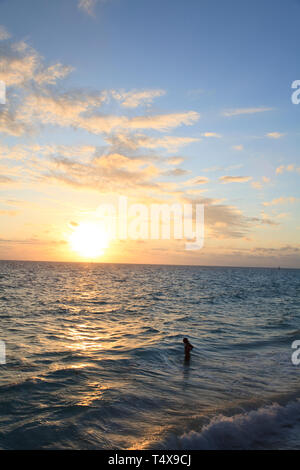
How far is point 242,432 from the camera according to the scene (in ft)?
33.0

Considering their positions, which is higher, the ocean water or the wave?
the wave

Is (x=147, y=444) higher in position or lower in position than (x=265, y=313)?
higher

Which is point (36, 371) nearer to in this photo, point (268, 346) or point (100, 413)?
point (100, 413)

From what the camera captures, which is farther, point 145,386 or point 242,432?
point 145,386

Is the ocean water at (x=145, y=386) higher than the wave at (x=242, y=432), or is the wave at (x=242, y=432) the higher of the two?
the wave at (x=242, y=432)

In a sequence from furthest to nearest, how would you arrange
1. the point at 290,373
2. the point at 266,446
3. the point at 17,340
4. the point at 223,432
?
the point at 17,340, the point at 290,373, the point at 223,432, the point at 266,446

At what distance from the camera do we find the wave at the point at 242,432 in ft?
30.7

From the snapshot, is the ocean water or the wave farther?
the ocean water

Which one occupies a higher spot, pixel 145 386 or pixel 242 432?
pixel 242 432

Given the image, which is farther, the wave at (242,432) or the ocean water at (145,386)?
the ocean water at (145,386)

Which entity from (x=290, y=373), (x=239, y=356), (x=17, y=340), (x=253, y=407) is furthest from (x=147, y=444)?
(x=17, y=340)

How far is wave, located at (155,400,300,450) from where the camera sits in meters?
9.35

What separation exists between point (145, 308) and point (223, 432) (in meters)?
28.8

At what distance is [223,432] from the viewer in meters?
10.0
